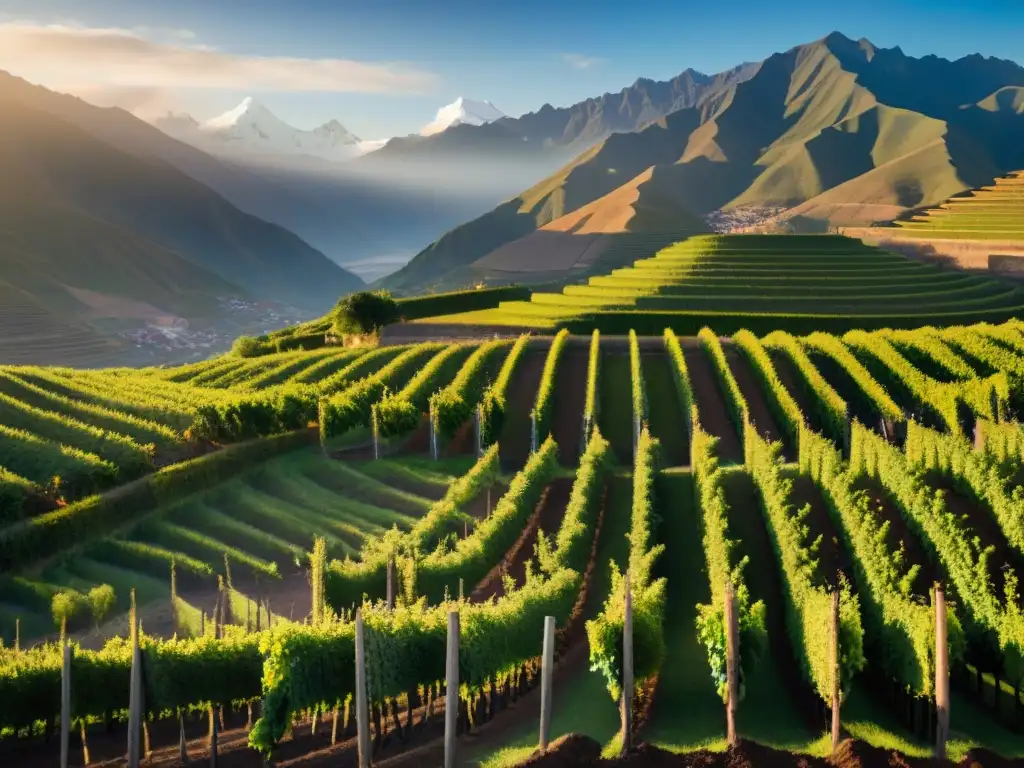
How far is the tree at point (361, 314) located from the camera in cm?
7512

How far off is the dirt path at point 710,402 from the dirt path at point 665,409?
108cm

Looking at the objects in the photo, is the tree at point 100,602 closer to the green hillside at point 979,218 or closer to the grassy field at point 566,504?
the grassy field at point 566,504

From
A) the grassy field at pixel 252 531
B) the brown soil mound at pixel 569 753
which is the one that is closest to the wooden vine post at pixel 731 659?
the brown soil mound at pixel 569 753

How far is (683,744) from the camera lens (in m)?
17.0

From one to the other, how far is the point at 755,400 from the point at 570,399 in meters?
9.69

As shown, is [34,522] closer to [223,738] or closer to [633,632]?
[223,738]

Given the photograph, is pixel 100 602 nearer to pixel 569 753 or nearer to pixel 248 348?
pixel 569 753

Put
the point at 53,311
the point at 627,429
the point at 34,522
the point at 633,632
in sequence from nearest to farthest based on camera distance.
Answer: the point at 633,632, the point at 34,522, the point at 627,429, the point at 53,311

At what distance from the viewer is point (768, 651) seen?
21031mm

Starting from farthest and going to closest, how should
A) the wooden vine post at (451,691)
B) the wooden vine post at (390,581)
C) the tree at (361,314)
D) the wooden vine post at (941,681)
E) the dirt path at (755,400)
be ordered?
the tree at (361,314) < the dirt path at (755,400) < the wooden vine post at (390,581) < the wooden vine post at (451,691) < the wooden vine post at (941,681)

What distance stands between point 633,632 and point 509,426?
30703 mm

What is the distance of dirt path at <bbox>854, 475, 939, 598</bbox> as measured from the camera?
22156 mm

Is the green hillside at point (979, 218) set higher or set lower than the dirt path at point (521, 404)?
higher

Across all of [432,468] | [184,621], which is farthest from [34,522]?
[432,468]
